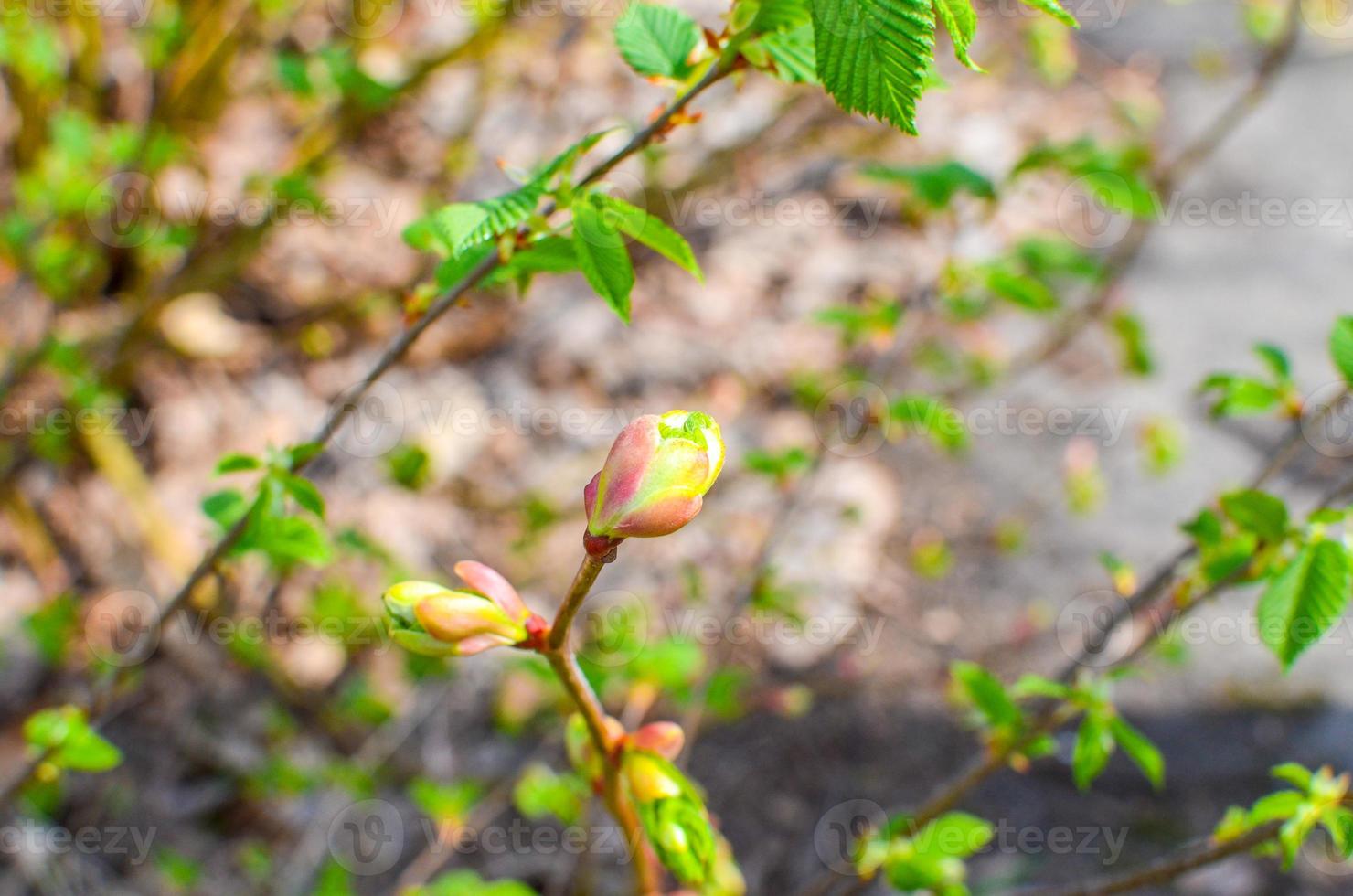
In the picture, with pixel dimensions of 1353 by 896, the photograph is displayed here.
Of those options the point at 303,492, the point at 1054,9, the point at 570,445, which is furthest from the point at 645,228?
the point at 570,445

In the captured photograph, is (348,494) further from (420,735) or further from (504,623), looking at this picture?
(504,623)

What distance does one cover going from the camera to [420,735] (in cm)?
222

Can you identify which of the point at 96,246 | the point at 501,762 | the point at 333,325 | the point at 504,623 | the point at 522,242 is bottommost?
the point at 501,762

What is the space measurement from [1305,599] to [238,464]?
1021 mm

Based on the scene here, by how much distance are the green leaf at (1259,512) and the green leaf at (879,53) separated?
562 mm

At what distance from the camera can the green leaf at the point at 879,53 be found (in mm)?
607

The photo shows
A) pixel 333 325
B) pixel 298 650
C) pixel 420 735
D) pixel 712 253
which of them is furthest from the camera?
pixel 712 253

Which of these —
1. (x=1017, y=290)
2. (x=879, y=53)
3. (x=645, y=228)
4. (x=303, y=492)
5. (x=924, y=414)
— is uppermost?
(x=879, y=53)

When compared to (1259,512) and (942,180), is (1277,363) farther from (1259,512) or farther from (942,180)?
(942,180)

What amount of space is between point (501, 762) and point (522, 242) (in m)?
1.71

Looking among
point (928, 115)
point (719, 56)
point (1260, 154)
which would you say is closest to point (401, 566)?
point (719, 56)

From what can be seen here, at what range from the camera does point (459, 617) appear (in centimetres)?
67

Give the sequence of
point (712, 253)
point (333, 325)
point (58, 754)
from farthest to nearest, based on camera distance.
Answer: point (712, 253) < point (333, 325) < point (58, 754)

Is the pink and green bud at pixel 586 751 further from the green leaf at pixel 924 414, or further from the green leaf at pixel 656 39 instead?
the green leaf at pixel 924 414
